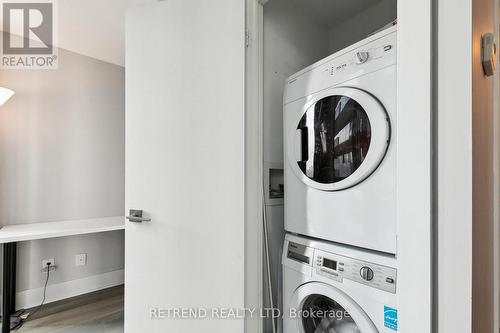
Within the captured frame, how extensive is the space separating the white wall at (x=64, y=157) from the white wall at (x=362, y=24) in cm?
235

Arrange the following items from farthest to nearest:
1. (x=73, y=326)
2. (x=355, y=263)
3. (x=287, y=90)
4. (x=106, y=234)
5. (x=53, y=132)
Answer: (x=106, y=234), (x=53, y=132), (x=73, y=326), (x=287, y=90), (x=355, y=263)

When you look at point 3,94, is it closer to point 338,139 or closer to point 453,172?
point 338,139

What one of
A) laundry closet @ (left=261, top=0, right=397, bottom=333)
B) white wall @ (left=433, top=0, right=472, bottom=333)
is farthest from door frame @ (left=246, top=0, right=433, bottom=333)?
laundry closet @ (left=261, top=0, right=397, bottom=333)

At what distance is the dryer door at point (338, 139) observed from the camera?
100cm

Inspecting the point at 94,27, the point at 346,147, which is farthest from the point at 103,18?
the point at 346,147

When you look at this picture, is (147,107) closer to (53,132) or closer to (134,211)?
(134,211)

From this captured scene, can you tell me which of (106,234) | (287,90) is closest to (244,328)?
(287,90)

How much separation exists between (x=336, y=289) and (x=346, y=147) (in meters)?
0.60

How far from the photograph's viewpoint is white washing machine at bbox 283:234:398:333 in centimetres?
93

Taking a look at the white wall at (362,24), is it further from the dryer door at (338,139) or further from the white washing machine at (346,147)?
the dryer door at (338,139)

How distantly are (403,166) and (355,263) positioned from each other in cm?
62

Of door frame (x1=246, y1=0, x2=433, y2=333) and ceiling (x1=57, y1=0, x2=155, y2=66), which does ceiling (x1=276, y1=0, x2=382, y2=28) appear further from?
door frame (x1=246, y1=0, x2=433, y2=333)

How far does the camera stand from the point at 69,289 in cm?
257

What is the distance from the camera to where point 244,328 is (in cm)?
132
